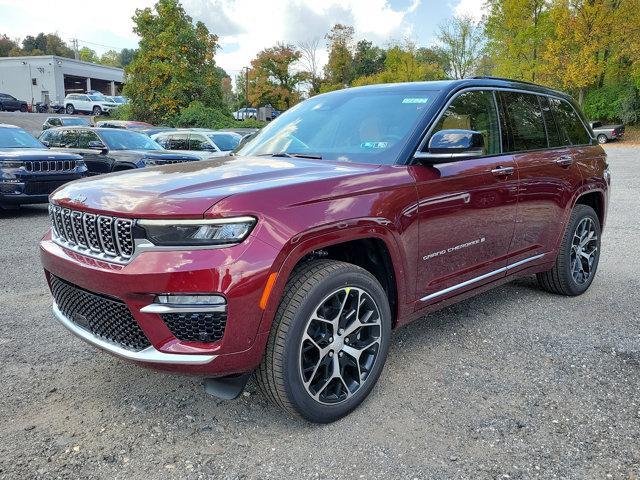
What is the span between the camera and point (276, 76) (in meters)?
55.0

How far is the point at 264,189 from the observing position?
256cm

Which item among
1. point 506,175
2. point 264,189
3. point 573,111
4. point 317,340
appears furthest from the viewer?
point 573,111

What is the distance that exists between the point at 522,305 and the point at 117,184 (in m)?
3.45

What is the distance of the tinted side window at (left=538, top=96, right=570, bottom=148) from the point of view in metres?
4.54

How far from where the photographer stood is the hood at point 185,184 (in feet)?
8.01

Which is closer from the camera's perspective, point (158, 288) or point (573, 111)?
point (158, 288)

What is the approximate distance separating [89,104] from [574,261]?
45.3 m

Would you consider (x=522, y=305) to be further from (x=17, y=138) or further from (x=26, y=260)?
(x=17, y=138)

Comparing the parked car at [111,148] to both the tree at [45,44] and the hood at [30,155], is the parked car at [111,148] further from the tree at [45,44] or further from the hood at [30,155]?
the tree at [45,44]

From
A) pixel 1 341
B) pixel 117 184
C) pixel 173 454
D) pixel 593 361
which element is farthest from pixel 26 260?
pixel 593 361

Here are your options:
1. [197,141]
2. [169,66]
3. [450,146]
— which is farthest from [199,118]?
[450,146]

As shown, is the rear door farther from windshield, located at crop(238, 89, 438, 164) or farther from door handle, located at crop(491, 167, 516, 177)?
windshield, located at crop(238, 89, 438, 164)

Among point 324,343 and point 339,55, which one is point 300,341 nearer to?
point 324,343

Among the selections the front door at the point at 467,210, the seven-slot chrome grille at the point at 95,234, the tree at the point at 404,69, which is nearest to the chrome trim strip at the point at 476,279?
the front door at the point at 467,210
